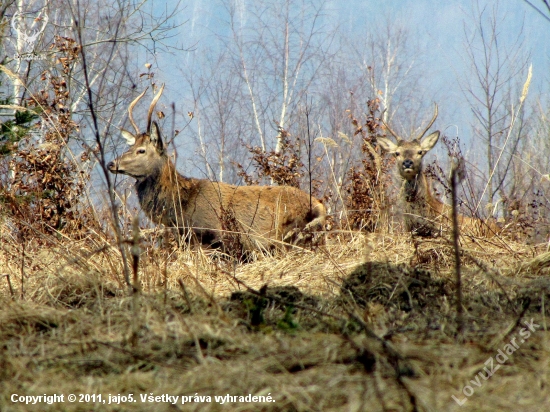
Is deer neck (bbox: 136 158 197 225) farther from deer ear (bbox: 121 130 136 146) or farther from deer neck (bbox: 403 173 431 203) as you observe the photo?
deer neck (bbox: 403 173 431 203)

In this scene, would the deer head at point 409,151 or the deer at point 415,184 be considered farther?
the deer head at point 409,151

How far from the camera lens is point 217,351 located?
2.47 m

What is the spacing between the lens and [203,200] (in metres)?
7.42

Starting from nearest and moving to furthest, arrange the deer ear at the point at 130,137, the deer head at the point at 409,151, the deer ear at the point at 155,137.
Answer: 1. the deer ear at the point at 155,137
2. the deer ear at the point at 130,137
3. the deer head at the point at 409,151

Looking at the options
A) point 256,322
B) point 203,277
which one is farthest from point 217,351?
point 203,277

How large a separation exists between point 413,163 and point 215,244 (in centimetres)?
282

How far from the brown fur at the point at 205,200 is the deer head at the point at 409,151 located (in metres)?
1.32

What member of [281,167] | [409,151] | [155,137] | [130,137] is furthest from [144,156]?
[409,151]

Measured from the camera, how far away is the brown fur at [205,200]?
23.7ft

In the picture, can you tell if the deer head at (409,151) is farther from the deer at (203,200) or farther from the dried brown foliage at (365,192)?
the deer at (203,200)

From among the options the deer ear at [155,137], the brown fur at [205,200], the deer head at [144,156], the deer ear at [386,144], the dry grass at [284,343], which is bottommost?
the dry grass at [284,343]

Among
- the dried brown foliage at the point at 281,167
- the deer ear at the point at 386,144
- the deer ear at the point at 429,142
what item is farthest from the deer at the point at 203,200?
the deer ear at the point at 429,142

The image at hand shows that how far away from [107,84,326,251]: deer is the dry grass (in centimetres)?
290

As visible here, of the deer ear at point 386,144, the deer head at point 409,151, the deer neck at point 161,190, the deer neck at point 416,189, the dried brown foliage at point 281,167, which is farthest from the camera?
the dried brown foliage at point 281,167
